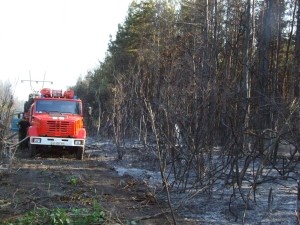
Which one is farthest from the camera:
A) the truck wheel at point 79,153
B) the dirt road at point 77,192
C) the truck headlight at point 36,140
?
the truck wheel at point 79,153

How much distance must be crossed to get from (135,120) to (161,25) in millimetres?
13300

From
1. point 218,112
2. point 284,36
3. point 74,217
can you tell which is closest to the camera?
point 74,217

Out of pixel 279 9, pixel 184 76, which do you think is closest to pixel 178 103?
pixel 184 76

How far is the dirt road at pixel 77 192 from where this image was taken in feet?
25.8

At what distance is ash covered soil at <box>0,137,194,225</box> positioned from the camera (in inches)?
311

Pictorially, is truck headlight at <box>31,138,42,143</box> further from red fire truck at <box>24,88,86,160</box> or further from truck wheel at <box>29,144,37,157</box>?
truck wheel at <box>29,144,37,157</box>

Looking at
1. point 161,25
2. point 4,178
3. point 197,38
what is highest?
point 161,25

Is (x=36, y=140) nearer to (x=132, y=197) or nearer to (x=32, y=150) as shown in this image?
(x=32, y=150)

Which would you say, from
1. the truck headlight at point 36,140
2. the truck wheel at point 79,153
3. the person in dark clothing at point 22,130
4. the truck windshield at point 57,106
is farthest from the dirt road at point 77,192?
the person in dark clothing at point 22,130

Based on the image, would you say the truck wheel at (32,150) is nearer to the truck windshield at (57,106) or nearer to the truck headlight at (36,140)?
the truck headlight at (36,140)

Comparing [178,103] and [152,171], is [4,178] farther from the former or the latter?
[178,103]

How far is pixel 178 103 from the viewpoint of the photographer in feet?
32.9

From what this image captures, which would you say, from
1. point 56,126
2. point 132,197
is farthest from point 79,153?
point 132,197

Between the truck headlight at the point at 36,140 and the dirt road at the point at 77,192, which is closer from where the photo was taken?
the dirt road at the point at 77,192
